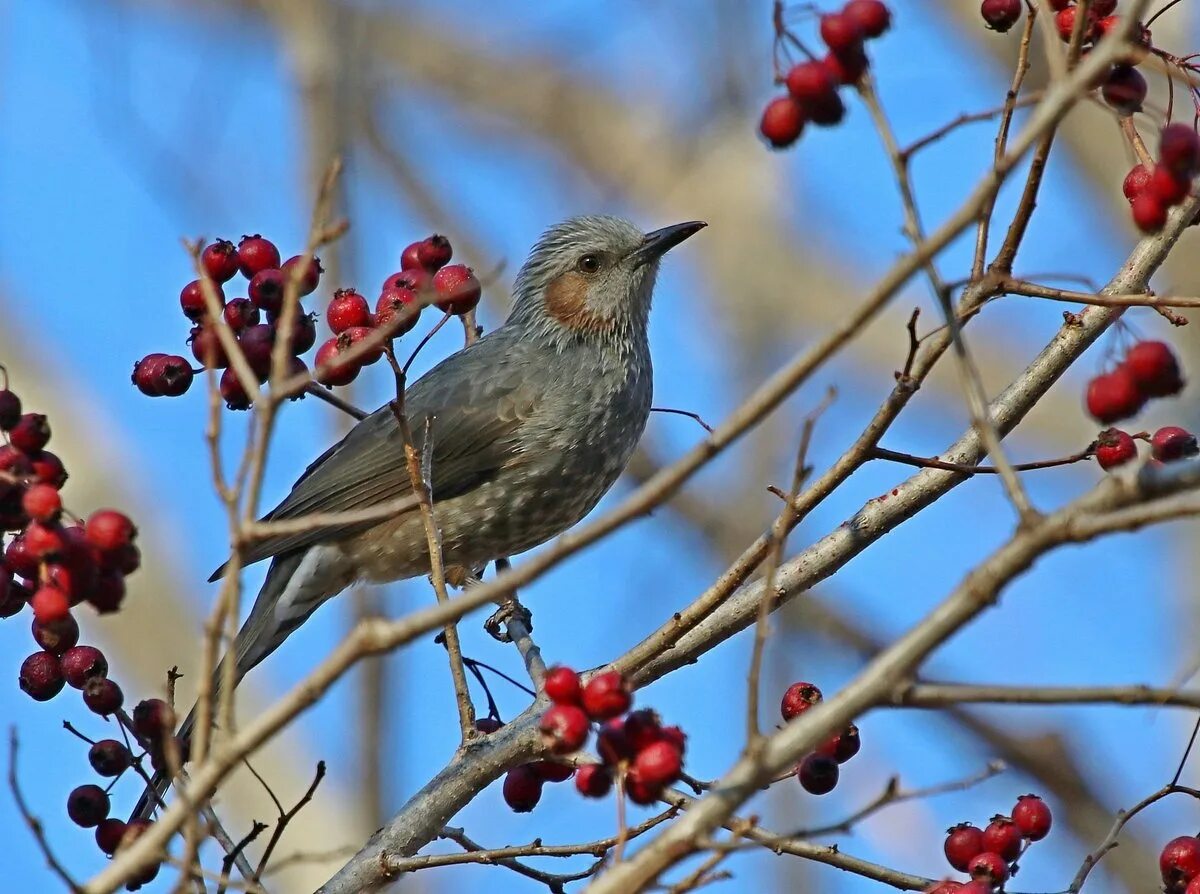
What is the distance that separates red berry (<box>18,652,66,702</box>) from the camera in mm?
2879

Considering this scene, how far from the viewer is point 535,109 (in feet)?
46.7

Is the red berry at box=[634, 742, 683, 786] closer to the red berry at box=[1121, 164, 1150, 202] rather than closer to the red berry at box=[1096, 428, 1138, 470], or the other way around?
the red berry at box=[1096, 428, 1138, 470]

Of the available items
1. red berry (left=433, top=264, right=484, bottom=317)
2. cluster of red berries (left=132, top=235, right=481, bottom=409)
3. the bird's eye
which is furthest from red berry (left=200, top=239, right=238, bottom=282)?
the bird's eye

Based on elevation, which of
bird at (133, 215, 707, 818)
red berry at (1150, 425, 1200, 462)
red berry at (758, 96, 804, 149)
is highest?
bird at (133, 215, 707, 818)

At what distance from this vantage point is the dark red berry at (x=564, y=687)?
7.86 feet

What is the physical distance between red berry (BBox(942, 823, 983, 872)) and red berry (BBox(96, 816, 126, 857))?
158 cm

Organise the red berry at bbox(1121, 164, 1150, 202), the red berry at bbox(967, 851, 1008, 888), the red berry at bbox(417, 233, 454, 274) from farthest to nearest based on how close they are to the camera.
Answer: the red berry at bbox(417, 233, 454, 274) < the red berry at bbox(1121, 164, 1150, 202) < the red berry at bbox(967, 851, 1008, 888)

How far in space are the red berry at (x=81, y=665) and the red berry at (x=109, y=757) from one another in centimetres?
16

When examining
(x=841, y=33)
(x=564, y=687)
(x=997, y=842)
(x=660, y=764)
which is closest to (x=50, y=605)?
(x=564, y=687)

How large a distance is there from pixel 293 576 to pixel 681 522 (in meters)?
6.33

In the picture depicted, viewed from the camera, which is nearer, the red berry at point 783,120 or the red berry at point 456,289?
the red berry at point 783,120

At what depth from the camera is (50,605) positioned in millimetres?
2438

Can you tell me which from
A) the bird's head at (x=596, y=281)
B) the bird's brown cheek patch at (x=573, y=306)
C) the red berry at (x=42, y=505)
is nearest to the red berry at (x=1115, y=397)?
the red berry at (x=42, y=505)

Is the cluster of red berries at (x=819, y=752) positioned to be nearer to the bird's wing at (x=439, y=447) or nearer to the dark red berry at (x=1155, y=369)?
the dark red berry at (x=1155, y=369)
